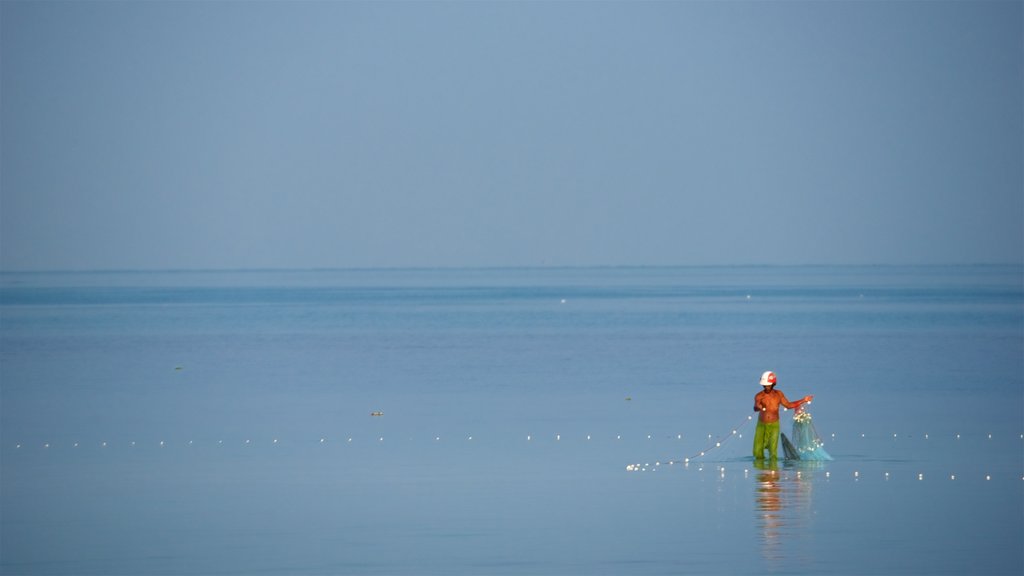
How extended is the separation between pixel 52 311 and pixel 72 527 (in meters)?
55.4

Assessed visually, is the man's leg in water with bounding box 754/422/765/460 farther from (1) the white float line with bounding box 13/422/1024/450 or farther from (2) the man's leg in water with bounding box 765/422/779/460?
(1) the white float line with bounding box 13/422/1024/450

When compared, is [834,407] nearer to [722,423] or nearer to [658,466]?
[722,423]

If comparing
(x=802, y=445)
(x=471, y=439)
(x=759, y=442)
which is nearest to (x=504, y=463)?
(x=471, y=439)

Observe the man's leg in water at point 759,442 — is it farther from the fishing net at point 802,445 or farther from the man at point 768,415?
the fishing net at point 802,445

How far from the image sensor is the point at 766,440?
55.4 ft

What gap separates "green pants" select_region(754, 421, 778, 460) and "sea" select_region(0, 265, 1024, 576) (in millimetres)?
198

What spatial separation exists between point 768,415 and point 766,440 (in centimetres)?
30

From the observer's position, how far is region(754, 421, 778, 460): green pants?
16.8 m

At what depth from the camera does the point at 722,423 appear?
21.1m

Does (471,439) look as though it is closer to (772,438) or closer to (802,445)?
(772,438)

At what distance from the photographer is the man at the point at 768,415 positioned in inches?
657

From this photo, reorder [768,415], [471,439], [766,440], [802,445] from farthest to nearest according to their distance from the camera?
[471,439] → [802,445] → [766,440] → [768,415]

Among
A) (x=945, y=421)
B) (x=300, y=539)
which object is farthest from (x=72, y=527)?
(x=945, y=421)

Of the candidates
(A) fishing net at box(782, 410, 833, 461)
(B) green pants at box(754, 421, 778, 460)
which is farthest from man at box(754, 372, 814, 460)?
(A) fishing net at box(782, 410, 833, 461)
